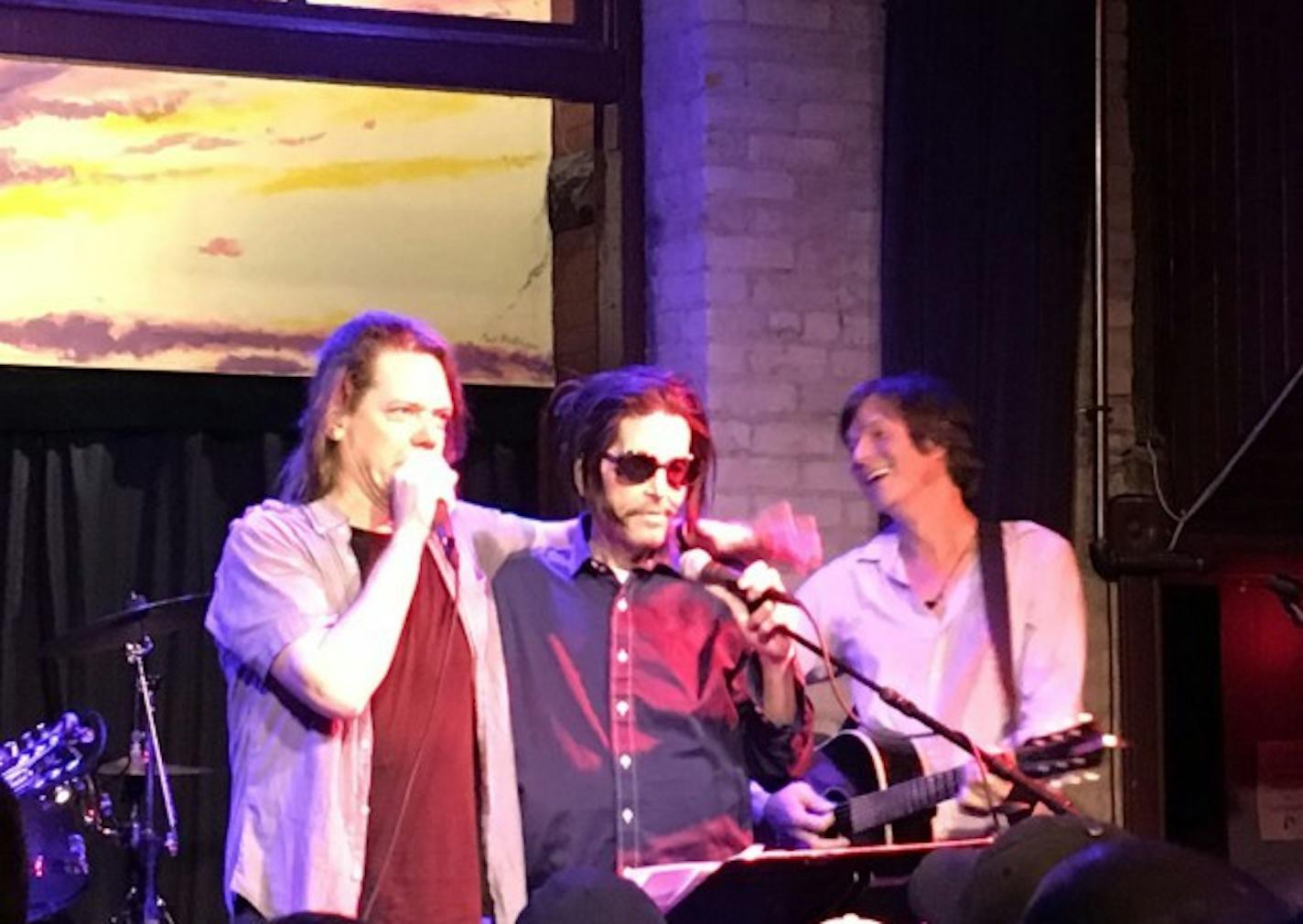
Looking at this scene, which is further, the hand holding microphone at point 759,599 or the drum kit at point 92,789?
the drum kit at point 92,789

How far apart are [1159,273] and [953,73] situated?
2.83ft

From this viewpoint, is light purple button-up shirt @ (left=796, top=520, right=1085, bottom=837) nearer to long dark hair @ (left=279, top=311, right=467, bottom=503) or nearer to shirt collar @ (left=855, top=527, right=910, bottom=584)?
shirt collar @ (left=855, top=527, right=910, bottom=584)

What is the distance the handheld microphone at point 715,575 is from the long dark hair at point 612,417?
0.39 feet

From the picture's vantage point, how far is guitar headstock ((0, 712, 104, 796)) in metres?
5.39

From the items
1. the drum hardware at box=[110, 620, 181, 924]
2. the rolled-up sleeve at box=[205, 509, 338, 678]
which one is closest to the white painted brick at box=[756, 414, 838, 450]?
the drum hardware at box=[110, 620, 181, 924]

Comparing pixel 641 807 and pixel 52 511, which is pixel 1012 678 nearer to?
pixel 641 807

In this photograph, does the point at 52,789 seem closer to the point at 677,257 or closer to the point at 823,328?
the point at 677,257

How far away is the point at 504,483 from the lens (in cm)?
598

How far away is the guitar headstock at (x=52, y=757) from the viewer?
539 centimetres

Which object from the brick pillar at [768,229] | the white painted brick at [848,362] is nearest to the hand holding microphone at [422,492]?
the brick pillar at [768,229]

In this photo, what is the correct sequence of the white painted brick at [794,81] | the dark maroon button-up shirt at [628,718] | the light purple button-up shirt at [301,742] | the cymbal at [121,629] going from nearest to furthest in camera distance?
the light purple button-up shirt at [301,742] → the dark maroon button-up shirt at [628,718] → the cymbal at [121,629] → the white painted brick at [794,81]

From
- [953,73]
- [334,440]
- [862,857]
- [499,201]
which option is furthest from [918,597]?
[499,201]

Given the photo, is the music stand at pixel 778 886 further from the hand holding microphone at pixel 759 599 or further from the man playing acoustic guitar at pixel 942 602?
the man playing acoustic guitar at pixel 942 602

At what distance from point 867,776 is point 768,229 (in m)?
1.80
